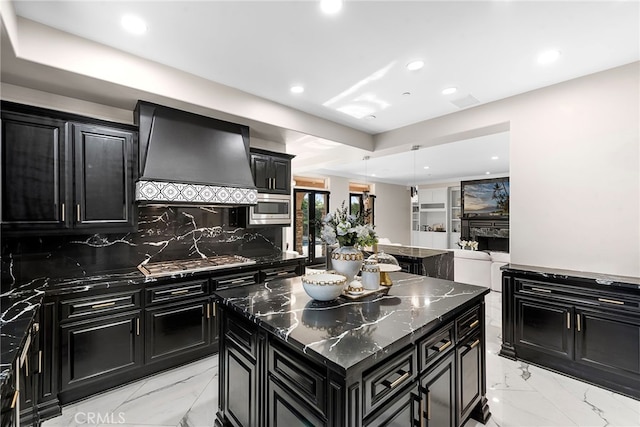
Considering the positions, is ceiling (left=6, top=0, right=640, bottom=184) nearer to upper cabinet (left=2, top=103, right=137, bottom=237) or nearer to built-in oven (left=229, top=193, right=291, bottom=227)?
upper cabinet (left=2, top=103, right=137, bottom=237)

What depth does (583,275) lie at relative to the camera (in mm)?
2643

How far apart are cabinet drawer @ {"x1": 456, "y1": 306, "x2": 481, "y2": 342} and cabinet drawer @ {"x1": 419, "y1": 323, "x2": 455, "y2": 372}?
10 cm

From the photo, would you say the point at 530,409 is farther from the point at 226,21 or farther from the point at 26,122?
the point at 26,122

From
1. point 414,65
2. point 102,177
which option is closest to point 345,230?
point 414,65

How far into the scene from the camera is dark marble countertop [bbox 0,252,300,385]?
137 centimetres

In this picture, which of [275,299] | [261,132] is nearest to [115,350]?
[275,299]

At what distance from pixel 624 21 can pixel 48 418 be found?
5.18 meters

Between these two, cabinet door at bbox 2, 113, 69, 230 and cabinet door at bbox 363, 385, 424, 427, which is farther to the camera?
cabinet door at bbox 2, 113, 69, 230

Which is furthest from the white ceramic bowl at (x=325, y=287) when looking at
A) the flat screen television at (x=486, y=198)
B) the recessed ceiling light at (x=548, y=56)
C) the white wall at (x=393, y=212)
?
the white wall at (x=393, y=212)

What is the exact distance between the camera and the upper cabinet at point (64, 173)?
2.20 metres

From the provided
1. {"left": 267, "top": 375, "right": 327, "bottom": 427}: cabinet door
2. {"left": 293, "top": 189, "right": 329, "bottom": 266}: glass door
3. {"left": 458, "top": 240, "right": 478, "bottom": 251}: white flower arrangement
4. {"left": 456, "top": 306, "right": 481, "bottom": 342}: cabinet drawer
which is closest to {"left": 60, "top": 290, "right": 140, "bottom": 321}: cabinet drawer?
{"left": 267, "top": 375, "right": 327, "bottom": 427}: cabinet door

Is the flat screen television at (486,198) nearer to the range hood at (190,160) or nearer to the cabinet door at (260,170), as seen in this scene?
the cabinet door at (260,170)

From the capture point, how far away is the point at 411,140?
4.21 metres

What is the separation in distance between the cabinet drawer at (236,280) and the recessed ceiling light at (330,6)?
2.66 meters
